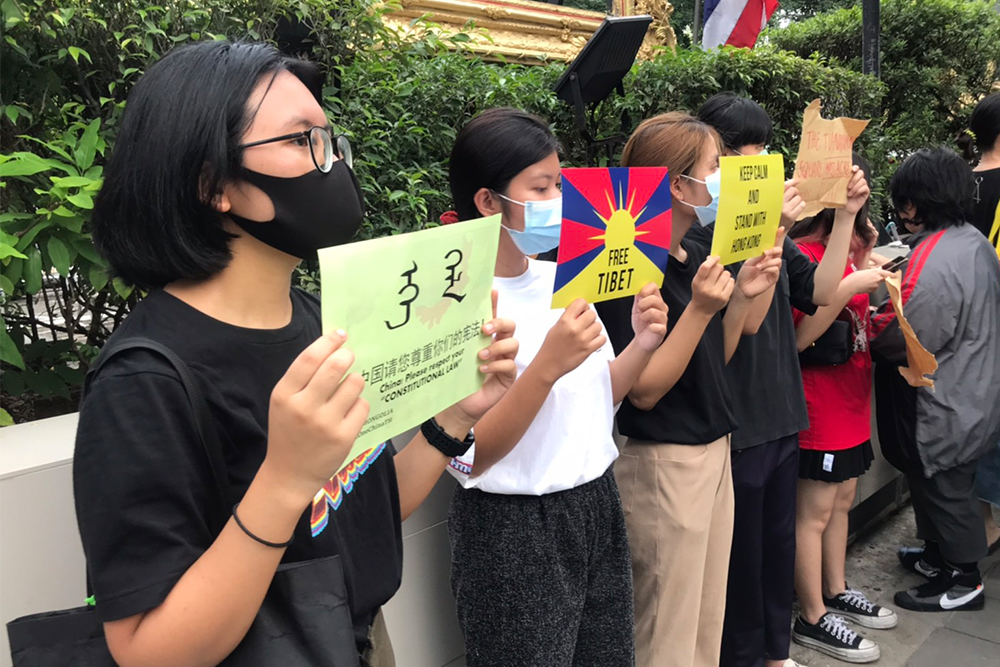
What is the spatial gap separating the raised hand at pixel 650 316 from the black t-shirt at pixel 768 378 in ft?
2.08

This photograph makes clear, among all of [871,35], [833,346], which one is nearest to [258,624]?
[833,346]

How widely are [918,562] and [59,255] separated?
13.0 ft

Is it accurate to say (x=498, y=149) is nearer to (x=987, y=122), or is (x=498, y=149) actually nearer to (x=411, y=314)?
(x=411, y=314)

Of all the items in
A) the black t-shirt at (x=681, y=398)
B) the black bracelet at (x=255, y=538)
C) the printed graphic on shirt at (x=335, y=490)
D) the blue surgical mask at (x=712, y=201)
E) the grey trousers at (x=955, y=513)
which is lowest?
the grey trousers at (x=955, y=513)

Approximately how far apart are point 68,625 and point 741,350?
2076 millimetres

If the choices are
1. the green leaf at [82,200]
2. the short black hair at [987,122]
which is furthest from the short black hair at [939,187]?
the green leaf at [82,200]

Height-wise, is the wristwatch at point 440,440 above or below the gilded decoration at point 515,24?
below

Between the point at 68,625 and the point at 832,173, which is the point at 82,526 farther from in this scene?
the point at 832,173

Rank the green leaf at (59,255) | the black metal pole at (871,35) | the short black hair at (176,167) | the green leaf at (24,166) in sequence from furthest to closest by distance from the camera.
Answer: the black metal pole at (871,35) → the green leaf at (59,255) → the green leaf at (24,166) → the short black hair at (176,167)

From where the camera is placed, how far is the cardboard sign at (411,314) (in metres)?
0.97

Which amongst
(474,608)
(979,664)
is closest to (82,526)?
(474,608)

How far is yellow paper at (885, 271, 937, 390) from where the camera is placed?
9.24ft

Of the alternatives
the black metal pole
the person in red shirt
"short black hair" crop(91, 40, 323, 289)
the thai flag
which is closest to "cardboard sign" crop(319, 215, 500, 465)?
"short black hair" crop(91, 40, 323, 289)

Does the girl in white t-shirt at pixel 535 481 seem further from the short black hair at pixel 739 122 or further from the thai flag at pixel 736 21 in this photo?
the thai flag at pixel 736 21
